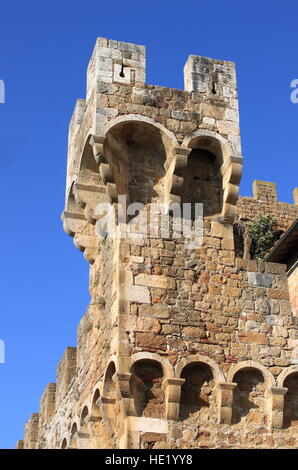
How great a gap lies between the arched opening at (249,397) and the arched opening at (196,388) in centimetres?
32

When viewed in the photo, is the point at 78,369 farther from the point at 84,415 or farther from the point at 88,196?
the point at 88,196

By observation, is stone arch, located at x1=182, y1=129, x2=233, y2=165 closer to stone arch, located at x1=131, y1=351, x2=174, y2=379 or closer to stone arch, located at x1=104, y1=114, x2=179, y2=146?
stone arch, located at x1=104, y1=114, x2=179, y2=146

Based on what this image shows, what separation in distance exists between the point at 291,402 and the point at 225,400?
89 cm

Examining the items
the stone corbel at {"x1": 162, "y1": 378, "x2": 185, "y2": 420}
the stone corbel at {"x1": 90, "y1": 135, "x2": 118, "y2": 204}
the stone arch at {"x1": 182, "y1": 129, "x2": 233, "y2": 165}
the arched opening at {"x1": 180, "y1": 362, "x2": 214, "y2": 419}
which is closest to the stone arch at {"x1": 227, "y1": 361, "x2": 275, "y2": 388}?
the arched opening at {"x1": 180, "y1": 362, "x2": 214, "y2": 419}

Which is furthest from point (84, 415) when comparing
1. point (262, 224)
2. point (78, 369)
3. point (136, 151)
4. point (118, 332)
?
point (262, 224)

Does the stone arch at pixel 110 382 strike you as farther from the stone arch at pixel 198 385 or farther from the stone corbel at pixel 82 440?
the stone corbel at pixel 82 440

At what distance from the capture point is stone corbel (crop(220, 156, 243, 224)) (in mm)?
10383

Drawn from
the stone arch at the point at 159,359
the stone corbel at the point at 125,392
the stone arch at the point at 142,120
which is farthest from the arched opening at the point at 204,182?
the stone corbel at the point at 125,392

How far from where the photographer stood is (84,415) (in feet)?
34.7

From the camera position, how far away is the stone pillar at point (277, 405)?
930cm

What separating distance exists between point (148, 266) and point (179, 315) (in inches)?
26.9

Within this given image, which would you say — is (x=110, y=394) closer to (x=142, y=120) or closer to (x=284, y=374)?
(x=284, y=374)

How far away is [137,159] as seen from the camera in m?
10.5

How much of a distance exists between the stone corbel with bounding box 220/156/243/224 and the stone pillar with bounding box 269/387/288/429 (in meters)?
2.22
